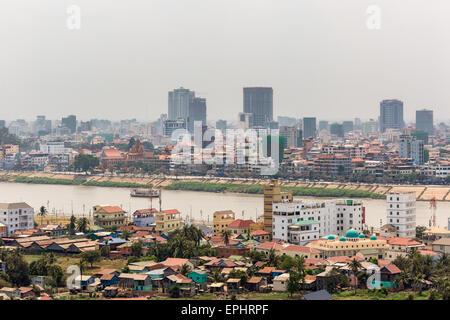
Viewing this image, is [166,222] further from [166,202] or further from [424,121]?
[424,121]

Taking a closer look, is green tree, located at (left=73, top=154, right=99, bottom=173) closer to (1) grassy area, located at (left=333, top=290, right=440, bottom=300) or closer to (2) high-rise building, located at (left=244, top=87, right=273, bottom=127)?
(2) high-rise building, located at (left=244, top=87, right=273, bottom=127)

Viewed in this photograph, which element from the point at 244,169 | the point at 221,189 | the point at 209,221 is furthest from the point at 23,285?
the point at 244,169

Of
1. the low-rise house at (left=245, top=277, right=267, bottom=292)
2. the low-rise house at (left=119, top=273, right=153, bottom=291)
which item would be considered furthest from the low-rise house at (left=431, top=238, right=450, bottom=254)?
the low-rise house at (left=119, top=273, right=153, bottom=291)

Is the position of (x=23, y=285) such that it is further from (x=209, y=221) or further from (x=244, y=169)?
(x=244, y=169)

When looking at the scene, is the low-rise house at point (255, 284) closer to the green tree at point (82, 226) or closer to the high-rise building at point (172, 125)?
the green tree at point (82, 226)

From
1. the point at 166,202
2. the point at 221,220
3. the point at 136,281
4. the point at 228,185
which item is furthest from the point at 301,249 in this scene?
the point at 228,185

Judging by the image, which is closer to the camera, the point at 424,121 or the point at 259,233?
the point at 259,233

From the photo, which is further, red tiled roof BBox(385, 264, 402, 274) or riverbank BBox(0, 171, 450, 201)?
riverbank BBox(0, 171, 450, 201)
